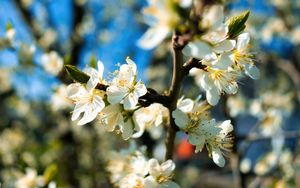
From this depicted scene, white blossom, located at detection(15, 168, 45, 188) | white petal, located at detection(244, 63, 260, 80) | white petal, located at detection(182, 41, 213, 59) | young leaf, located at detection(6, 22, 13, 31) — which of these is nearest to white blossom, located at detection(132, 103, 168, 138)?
white petal, located at detection(244, 63, 260, 80)

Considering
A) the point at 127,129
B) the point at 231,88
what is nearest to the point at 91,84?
the point at 127,129

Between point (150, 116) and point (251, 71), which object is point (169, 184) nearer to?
point (150, 116)

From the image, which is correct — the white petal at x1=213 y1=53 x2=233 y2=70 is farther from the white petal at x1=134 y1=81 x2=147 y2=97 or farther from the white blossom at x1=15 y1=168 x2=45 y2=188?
the white blossom at x1=15 y1=168 x2=45 y2=188

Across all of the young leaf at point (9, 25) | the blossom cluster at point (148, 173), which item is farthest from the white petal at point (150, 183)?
the young leaf at point (9, 25)

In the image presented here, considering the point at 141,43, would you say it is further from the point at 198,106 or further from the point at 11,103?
the point at 11,103

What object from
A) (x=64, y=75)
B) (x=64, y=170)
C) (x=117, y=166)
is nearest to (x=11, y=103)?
(x=64, y=170)

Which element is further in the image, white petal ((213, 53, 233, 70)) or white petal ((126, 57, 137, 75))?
white petal ((126, 57, 137, 75))
